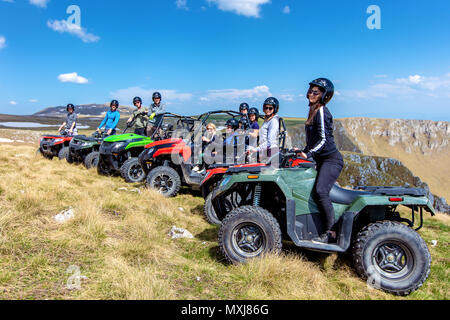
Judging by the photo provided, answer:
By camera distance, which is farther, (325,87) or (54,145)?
(54,145)

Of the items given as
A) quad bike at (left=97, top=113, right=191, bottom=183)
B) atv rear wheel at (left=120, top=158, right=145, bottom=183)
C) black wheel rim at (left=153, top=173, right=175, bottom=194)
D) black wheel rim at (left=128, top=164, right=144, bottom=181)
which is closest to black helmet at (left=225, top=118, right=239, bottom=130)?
quad bike at (left=97, top=113, right=191, bottom=183)

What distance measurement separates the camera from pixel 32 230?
14.4ft

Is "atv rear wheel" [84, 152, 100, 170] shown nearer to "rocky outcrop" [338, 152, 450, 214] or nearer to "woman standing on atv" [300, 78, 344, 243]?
"woman standing on atv" [300, 78, 344, 243]

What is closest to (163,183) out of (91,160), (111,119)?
(91,160)

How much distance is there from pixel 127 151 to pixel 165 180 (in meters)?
2.65

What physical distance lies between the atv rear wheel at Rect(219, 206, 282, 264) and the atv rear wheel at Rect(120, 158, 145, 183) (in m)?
6.29

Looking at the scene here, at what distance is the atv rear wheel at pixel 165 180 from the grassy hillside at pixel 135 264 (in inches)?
94.1

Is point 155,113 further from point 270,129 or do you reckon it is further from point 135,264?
point 135,264

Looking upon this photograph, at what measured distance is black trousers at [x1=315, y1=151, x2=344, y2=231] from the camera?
388cm

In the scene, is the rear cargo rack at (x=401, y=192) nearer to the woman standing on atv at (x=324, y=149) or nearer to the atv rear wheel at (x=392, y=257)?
the atv rear wheel at (x=392, y=257)

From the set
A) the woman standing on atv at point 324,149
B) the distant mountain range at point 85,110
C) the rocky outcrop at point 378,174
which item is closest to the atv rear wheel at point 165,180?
the woman standing on atv at point 324,149

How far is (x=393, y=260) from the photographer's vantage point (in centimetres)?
366

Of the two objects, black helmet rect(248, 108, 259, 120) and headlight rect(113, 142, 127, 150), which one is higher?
black helmet rect(248, 108, 259, 120)
